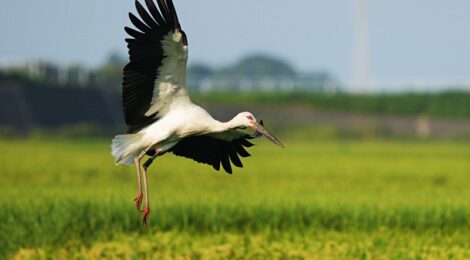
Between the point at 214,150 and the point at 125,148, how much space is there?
1235 mm

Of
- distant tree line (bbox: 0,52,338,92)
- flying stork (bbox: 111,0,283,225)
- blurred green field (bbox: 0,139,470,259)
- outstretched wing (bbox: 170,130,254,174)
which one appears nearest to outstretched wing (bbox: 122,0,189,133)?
flying stork (bbox: 111,0,283,225)

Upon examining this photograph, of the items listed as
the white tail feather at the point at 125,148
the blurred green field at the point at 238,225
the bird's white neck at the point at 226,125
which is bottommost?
Result: the blurred green field at the point at 238,225

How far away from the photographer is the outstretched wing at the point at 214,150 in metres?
11.8

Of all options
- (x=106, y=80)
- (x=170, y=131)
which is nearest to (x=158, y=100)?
(x=170, y=131)

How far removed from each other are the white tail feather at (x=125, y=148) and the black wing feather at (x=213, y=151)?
2.95ft

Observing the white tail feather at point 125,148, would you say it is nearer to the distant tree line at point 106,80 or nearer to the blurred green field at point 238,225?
the blurred green field at point 238,225

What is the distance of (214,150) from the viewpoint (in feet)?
38.8

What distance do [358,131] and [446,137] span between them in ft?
11.7

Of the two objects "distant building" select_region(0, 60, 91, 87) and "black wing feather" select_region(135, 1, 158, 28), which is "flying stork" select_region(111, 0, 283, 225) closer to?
"black wing feather" select_region(135, 1, 158, 28)

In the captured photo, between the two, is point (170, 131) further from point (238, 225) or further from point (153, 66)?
point (238, 225)

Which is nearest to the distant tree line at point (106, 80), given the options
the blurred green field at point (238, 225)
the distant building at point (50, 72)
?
the distant building at point (50, 72)

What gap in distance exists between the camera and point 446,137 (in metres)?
46.2

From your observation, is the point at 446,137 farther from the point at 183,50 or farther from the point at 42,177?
the point at 183,50

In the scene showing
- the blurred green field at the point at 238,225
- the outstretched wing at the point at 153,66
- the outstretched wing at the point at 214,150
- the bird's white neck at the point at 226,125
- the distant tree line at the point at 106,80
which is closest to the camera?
the outstretched wing at the point at 153,66
